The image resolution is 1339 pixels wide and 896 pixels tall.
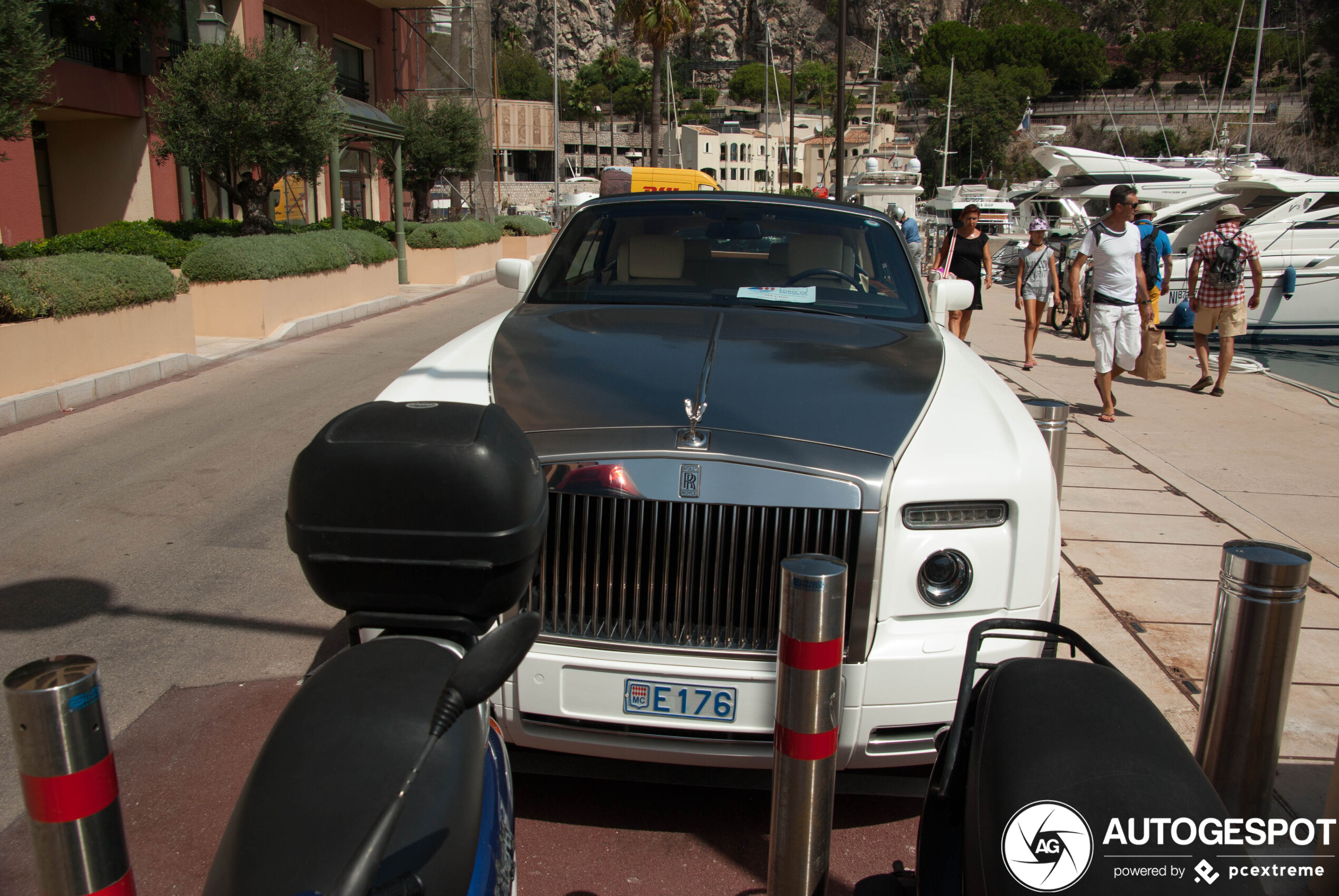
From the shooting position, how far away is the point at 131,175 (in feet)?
67.9

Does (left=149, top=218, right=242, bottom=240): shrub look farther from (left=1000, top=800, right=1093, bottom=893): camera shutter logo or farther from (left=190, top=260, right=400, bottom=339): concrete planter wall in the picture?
(left=1000, top=800, right=1093, bottom=893): camera shutter logo

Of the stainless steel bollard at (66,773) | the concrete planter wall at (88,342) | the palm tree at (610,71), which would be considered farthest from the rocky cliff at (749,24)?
the stainless steel bollard at (66,773)

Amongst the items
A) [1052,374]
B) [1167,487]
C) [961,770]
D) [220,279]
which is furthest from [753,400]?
[220,279]

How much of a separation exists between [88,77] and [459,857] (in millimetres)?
21522

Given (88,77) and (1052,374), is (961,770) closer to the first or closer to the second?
(1052,374)

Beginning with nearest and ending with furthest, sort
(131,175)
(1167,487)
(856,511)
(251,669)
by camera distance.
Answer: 1. (856,511)
2. (251,669)
3. (1167,487)
4. (131,175)

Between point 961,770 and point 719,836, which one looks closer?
point 961,770

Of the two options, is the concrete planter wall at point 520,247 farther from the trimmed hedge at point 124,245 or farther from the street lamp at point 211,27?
the trimmed hedge at point 124,245

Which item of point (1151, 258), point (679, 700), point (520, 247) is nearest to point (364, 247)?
point (1151, 258)

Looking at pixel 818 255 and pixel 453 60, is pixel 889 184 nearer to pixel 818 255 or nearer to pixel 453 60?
pixel 453 60

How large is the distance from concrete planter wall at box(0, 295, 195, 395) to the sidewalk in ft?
28.2

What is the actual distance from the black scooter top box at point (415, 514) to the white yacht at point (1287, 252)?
16.1 metres

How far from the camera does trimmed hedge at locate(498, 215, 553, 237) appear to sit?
31375mm

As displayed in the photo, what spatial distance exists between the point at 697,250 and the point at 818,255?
21.8 inches
